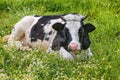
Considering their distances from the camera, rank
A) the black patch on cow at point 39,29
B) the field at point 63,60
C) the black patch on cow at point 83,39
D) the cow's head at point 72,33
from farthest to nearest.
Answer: the black patch on cow at point 39,29 < the black patch on cow at point 83,39 < the cow's head at point 72,33 < the field at point 63,60

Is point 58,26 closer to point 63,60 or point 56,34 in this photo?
point 56,34

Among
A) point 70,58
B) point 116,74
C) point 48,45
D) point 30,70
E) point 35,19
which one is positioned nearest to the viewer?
point 30,70

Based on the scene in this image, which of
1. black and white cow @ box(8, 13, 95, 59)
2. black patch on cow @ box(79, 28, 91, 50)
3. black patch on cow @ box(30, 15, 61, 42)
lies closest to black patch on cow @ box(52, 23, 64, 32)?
black and white cow @ box(8, 13, 95, 59)

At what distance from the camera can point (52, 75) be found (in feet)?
21.4

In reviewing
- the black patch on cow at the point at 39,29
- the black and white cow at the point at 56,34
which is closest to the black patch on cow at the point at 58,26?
the black and white cow at the point at 56,34

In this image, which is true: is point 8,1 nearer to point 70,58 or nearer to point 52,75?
point 70,58

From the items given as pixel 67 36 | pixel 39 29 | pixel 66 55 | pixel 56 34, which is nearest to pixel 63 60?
pixel 66 55

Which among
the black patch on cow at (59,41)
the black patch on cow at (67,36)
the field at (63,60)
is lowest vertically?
the field at (63,60)

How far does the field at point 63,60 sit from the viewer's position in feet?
21.5

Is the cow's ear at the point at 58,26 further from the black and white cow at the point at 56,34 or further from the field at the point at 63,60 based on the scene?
the field at the point at 63,60

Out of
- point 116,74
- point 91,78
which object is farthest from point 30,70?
point 116,74

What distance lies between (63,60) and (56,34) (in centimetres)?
79

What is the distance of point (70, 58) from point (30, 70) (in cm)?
109

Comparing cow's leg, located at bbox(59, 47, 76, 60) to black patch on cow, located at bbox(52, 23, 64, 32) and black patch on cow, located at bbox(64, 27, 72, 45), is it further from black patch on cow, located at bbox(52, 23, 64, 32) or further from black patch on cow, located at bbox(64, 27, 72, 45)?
black patch on cow, located at bbox(52, 23, 64, 32)
